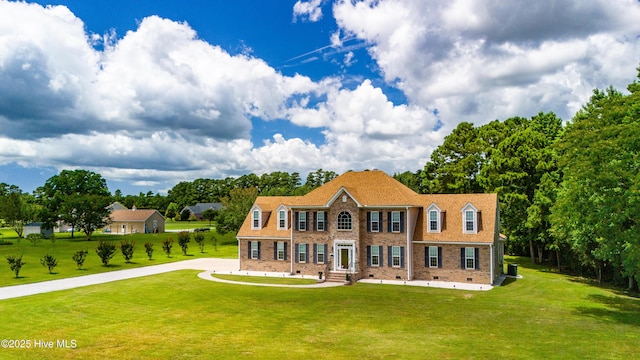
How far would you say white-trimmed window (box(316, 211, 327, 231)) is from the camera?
122 feet

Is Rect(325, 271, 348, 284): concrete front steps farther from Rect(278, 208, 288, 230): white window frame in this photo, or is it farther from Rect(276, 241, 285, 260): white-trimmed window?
Rect(278, 208, 288, 230): white window frame

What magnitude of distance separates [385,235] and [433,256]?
4122mm

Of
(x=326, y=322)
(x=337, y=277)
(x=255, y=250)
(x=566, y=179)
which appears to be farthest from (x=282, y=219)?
(x=566, y=179)

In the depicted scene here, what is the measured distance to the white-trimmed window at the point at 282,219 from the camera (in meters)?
39.9

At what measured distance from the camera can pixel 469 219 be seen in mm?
34094

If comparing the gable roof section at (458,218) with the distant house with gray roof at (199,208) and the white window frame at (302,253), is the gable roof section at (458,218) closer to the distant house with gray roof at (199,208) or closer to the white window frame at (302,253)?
the white window frame at (302,253)

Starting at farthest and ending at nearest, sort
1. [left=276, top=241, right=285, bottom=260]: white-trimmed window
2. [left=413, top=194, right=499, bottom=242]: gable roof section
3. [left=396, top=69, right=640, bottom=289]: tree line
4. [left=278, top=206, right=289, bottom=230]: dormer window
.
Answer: [left=278, top=206, right=289, bottom=230]: dormer window, [left=276, top=241, right=285, bottom=260]: white-trimmed window, [left=413, top=194, right=499, bottom=242]: gable roof section, [left=396, top=69, right=640, bottom=289]: tree line

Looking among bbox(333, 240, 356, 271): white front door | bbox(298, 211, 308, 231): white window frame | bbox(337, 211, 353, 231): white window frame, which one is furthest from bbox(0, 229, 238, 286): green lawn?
bbox(337, 211, 353, 231): white window frame

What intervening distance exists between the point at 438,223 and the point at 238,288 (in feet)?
54.3

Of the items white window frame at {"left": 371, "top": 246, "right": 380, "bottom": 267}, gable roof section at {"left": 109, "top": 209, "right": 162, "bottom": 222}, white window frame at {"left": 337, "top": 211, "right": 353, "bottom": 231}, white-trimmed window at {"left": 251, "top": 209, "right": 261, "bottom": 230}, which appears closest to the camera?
white window frame at {"left": 371, "top": 246, "right": 380, "bottom": 267}

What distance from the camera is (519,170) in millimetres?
44938

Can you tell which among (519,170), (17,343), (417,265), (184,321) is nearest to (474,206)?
(417,265)

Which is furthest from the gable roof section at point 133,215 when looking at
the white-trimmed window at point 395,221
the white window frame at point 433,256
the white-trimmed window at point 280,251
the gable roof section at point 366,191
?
the white window frame at point 433,256

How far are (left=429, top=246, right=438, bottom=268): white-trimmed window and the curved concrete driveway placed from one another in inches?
304
